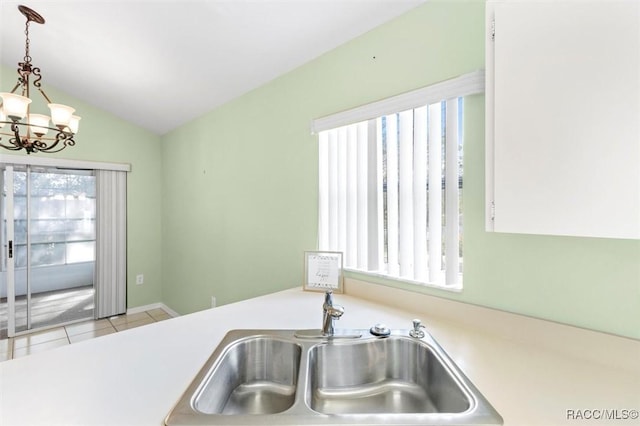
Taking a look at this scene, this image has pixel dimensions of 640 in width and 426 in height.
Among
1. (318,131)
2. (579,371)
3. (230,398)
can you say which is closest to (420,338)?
(579,371)

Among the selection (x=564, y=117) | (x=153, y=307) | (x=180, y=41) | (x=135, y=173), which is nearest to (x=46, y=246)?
(x=135, y=173)

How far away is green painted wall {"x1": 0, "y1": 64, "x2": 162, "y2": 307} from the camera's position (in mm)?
3549

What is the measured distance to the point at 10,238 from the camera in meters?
3.15

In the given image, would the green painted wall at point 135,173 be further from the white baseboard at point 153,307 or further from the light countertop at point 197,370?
the light countertop at point 197,370

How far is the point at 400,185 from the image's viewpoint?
1505mm

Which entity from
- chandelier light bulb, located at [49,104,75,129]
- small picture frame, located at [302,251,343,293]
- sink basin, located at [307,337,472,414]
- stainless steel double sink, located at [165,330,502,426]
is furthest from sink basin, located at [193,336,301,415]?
chandelier light bulb, located at [49,104,75,129]

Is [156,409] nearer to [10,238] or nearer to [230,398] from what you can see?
[230,398]

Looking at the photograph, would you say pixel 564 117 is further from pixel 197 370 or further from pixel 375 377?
pixel 197 370

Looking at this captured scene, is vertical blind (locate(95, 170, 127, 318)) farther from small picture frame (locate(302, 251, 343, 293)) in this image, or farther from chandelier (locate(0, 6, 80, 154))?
small picture frame (locate(302, 251, 343, 293))

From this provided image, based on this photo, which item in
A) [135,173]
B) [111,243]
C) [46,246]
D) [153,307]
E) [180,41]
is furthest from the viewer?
[153,307]

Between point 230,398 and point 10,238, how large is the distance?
12.3ft

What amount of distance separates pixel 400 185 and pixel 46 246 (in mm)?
4135

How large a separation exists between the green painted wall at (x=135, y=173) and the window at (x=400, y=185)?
3.21 metres
